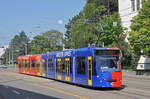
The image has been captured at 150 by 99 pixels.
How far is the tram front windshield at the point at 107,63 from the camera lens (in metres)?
17.7

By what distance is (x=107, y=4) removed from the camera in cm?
6769

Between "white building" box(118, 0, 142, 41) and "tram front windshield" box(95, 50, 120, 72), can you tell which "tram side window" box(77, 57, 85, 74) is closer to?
"tram front windshield" box(95, 50, 120, 72)

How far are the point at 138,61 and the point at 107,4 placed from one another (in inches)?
949

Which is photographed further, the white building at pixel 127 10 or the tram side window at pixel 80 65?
the white building at pixel 127 10

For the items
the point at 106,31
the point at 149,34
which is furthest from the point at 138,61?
the point at 149,34

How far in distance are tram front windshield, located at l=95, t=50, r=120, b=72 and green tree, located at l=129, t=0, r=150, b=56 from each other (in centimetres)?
1573

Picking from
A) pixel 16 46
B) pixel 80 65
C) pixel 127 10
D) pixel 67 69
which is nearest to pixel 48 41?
pixel 127 10

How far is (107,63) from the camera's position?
17.8m

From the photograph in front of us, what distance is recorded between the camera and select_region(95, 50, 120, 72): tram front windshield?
1766cm

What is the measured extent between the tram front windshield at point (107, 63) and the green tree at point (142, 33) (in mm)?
15728

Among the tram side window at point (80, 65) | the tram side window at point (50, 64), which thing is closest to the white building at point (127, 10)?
the tram side window at point (50, 64)

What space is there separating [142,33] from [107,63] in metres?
17.2

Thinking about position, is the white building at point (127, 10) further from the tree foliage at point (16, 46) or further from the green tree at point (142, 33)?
the tree foliage at point (16, 46)

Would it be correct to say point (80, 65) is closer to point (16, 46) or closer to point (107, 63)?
point (107, 63)
